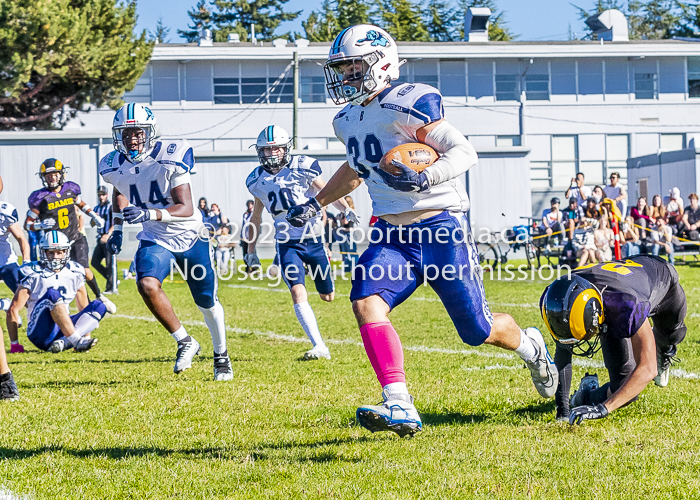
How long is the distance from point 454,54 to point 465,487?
3118 centimetres

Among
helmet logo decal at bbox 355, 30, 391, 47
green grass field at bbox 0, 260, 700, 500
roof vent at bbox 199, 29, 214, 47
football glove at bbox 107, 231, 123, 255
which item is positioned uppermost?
roof vent at bbox 199, 29, 214, 47

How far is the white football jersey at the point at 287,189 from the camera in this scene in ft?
26.3

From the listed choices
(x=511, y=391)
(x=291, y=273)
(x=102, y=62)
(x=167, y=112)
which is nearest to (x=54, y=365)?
(x=291, y=273)

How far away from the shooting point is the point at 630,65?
1359 inches

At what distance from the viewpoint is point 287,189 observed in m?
8.02

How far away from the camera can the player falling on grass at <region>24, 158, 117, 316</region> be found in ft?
36.8

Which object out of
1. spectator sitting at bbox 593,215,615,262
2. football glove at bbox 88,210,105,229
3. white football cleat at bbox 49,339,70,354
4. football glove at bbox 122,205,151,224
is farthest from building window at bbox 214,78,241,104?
football glove at bbox 122,205,151,224

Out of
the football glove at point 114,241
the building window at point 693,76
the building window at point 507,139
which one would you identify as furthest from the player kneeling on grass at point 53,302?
the building window at point 693,76

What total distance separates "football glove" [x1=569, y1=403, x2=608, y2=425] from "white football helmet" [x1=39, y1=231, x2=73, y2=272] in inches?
225

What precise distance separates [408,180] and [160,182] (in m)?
2.98

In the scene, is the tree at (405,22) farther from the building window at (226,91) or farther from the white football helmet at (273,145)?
the white football helmet at (273,145)

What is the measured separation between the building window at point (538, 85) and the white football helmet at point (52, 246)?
27.9 meters

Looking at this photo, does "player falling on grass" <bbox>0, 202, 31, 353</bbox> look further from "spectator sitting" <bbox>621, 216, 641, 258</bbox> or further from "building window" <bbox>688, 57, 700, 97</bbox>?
"building window" <bbox>688, 57, 700, 97</bbox>

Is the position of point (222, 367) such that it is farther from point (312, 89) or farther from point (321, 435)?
point (312, 89)
